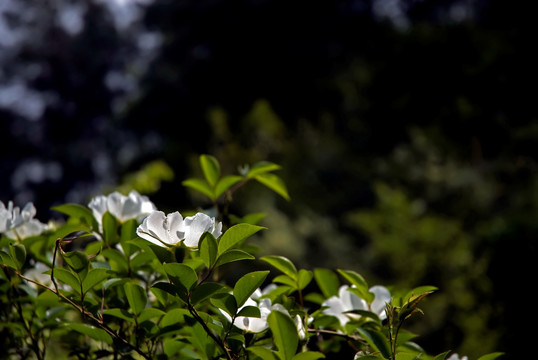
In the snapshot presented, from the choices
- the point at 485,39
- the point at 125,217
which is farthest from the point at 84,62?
the point at 125,217

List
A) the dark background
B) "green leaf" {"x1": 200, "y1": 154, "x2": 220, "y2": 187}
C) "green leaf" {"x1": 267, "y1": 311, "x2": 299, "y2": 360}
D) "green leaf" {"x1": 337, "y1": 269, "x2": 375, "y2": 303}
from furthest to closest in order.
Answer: the dark background → "green leaf" {"x1": 200, "y1": 154, "x2": 220, "y2": 187} → "green leaf" {"x1": 337, "y1": 269, "x2": 375, "y2": 303} → "green leaf" {"x1": 267, "y1": 311, "x2": 299, "y2": 360}

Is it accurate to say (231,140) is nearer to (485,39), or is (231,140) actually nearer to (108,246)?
(485,39)

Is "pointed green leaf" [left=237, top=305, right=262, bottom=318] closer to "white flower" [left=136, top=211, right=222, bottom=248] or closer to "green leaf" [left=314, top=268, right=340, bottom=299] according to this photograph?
"white flower" [left=136, top=211, right=222, bottom=248]

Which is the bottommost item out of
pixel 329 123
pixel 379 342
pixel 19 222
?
pixel 379 342

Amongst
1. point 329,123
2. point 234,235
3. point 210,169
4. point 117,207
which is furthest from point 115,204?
point 329,123

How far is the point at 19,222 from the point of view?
0.55 meters

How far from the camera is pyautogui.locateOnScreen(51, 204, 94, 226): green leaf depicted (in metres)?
0.54

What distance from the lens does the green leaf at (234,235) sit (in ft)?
1.26

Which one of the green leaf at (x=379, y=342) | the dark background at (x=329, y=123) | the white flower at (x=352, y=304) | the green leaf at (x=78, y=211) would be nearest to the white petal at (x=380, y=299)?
the white flower at (x=352, y=304)

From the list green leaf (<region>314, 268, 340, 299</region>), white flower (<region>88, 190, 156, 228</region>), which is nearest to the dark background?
green leaf (<region>314, 268, 340, 299</region>)

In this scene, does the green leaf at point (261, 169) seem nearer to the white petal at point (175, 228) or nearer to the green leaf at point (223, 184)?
the green leaf at point (223, 184)

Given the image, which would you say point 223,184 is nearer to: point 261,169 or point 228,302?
point 261,169

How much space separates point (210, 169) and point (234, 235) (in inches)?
9.4

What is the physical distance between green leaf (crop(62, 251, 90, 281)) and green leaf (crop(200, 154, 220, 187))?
22 cm
